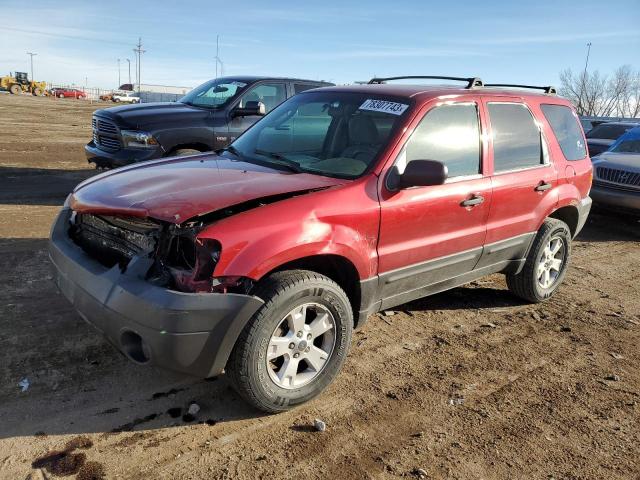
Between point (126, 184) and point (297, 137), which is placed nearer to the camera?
point (126, 184)

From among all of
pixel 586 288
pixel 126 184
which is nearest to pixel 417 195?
pixel 126 184

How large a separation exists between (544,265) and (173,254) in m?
3.77

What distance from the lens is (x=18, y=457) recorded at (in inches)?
107

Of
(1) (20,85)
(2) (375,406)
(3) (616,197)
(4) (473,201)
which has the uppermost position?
(1) (20,85)

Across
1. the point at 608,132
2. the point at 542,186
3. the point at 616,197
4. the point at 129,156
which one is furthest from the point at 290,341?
Answer: the point at 608,132

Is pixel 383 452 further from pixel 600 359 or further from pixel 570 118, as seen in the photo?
pixel 570 118

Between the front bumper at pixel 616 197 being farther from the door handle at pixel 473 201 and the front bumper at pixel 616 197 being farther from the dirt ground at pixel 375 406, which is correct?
the door handle at pixel 473 201

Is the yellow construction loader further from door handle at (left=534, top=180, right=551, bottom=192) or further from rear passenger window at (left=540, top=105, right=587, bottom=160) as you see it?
door handle at (left=534, top=180, right=551, bottom=192)

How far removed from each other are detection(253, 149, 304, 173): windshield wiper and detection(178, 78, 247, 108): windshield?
14.8 feet

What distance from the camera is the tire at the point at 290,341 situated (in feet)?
9.65

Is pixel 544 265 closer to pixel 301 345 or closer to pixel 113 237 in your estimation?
pixel 301 345

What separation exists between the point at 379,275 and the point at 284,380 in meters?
0.96

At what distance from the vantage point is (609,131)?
13328 mm

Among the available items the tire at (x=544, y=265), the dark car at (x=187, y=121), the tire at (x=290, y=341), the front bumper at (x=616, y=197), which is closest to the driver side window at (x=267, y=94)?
the dark car at (x=187, y=121)
